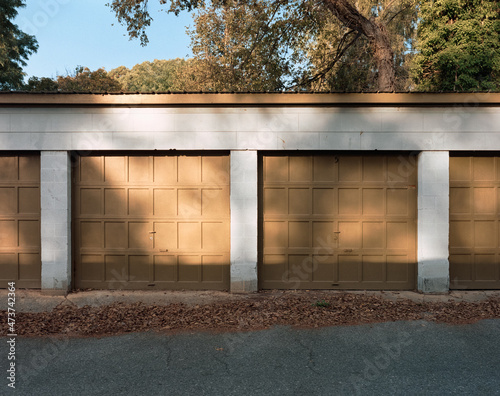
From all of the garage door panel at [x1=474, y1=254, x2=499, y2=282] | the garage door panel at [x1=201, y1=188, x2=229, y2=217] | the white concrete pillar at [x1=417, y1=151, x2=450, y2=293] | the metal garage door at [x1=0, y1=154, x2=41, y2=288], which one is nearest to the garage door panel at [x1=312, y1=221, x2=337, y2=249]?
the white concrete pillar at [x1=417, y1=151, x2=450, y2=293]

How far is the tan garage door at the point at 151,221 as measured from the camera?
768 cm

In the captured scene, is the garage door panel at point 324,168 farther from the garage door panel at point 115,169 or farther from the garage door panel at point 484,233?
the garage door panel at point 115,169

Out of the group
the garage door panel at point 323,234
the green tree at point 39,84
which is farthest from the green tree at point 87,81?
the garage door panel at point 323,234

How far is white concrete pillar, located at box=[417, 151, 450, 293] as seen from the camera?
7480mm

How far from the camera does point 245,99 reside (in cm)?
734

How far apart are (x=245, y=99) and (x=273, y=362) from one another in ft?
15.4

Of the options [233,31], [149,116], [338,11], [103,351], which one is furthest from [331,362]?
[233,31]

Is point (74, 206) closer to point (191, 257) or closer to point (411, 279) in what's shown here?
point (191, 257)

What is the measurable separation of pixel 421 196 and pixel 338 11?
826 cm

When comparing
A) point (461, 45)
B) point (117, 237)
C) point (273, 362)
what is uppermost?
point (461, 45)

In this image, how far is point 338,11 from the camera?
13.0 m

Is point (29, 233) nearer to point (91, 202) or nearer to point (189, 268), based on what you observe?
point (91, 202)

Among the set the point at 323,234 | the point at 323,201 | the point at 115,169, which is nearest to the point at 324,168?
the point at 323,201

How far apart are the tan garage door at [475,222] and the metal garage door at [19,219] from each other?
8131 mm
